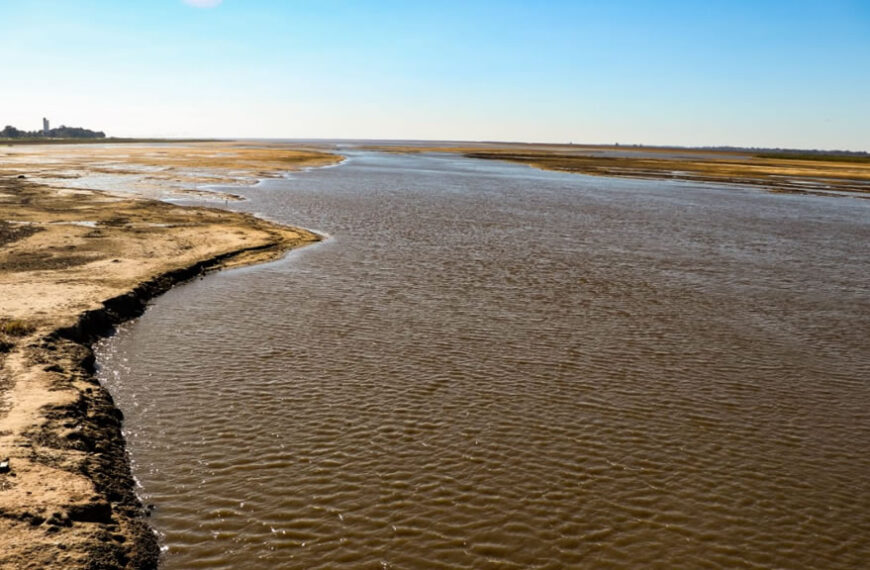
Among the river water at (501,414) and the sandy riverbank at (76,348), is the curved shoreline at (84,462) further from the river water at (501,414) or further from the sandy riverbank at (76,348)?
the river water at (501,414)

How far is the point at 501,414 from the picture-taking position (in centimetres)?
1270

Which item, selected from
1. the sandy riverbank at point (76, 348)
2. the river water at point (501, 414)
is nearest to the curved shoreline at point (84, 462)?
the sandy riverbank at point (76, 348)

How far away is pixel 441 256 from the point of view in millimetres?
27500

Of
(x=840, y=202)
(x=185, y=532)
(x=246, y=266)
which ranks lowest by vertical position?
(x=185, y=532)

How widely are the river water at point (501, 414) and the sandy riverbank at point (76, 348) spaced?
24.8 inches

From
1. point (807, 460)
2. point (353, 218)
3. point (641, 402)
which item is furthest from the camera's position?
point (353, 218)

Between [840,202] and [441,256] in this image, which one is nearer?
[441,256]

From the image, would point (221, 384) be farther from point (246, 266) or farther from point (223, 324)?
point (246, 266)

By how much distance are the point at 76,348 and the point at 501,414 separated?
1008cm

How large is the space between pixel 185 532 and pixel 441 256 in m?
19.7

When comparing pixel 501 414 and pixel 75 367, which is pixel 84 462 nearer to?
pixel 75 367

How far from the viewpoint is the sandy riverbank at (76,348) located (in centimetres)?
816

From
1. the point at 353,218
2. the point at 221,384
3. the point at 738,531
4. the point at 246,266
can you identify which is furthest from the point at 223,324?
the point at 353,218

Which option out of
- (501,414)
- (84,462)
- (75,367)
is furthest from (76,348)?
(501,414)
